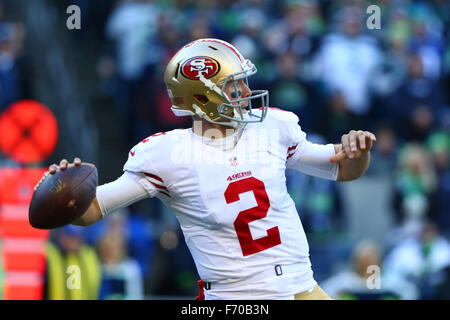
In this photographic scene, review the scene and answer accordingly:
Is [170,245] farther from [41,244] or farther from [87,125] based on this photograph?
[87,125]

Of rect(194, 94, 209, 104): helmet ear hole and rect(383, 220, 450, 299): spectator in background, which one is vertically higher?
rect(194, 94, 209, 104): helmet ear hole

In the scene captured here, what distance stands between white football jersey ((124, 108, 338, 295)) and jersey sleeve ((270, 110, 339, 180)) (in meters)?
0.09

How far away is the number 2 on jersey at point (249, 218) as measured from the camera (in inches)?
157

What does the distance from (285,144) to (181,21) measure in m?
5.82

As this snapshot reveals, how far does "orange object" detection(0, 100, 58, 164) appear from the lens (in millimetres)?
8188

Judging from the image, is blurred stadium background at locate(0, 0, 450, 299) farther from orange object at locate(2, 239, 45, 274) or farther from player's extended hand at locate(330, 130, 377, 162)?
player's extended hand at locate(330, 130, 377, 162)

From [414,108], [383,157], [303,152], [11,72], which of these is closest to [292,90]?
[383,157]

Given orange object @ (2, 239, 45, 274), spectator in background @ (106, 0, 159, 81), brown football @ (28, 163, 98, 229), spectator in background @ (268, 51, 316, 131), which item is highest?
spectator in background @ (106, 0, 159, 81)

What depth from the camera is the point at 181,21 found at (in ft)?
32.2

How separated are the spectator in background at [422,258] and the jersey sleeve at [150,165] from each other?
4.20 meters
